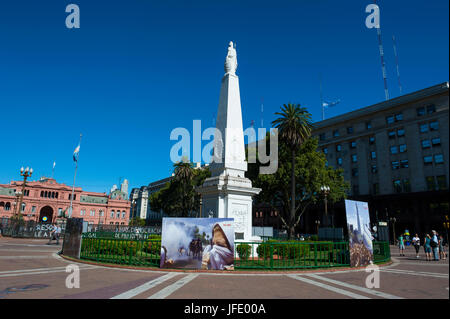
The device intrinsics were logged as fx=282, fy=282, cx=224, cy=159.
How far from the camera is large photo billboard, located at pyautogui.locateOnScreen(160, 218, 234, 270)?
11438 millimetres

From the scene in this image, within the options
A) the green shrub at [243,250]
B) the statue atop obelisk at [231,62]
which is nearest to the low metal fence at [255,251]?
the green shrub at [243,250]

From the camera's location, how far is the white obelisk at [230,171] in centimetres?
1538

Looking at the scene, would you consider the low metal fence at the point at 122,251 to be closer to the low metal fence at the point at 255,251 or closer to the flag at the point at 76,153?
the low metal fence at the point at 255,251

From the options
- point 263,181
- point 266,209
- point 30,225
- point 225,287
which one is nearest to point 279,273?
point 225,287

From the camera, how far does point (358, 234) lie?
43.2ft

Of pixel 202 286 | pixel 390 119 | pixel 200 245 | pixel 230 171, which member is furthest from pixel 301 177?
pixel 202 286

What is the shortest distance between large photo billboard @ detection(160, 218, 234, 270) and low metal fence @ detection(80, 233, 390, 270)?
0.93 m

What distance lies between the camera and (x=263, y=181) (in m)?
37.7

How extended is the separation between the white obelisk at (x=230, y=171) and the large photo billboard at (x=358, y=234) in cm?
524

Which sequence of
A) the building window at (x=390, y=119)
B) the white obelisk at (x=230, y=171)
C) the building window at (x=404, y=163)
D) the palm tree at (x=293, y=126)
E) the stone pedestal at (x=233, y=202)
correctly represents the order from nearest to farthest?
the stone pedestal at (x=233, y=202), the white obelisk at (x=230, y=171), the palm tree at (x=293, y=126), the building window at (x=404, y=163), the building window at (x=390, y=119)

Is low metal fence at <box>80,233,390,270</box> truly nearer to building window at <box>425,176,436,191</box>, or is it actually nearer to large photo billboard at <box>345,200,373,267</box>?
large photo billboard at <box>345,200,373,267</box>

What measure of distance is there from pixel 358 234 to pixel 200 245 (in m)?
7.41

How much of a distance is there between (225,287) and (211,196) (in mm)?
8122
